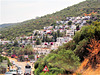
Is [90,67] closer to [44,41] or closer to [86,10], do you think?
[44,41]

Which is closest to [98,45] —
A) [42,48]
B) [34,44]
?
[42,48]

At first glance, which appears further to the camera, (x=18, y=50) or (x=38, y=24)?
(x=38, y=24)

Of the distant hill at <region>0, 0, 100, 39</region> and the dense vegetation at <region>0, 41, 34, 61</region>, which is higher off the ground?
the distant hill at <region>0, 0, 100, 39</region>

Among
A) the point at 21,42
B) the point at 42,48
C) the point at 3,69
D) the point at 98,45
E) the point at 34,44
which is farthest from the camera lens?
the point at 21,42

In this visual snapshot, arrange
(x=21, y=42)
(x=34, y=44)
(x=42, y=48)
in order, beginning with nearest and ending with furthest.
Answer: (x=42, y=48), (x=34, y=44), (x=21, y=42)

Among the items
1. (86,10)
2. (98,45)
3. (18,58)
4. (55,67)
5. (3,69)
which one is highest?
(86,10)

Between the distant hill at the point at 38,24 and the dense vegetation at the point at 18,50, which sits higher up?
the distant hill at the point at 38,24

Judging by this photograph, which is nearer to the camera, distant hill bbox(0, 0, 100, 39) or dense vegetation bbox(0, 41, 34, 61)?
dense vegetation bbox(0, 41, 34, 61)

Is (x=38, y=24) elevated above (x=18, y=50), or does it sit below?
above

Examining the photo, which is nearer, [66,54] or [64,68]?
[64,68]

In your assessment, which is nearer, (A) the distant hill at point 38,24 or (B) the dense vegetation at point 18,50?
(B) the dense vegetation at point 18,50

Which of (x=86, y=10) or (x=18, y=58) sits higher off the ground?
(x=86, y=10)
